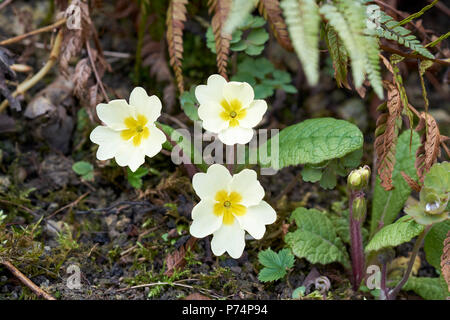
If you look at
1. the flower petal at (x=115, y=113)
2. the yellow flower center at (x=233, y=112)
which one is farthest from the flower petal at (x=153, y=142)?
the yellow flower center at (x=233, y=112)

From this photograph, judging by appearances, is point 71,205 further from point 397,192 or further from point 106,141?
point 397,192

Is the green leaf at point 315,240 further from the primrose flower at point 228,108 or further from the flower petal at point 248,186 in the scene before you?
the primrose flower at point 228,108

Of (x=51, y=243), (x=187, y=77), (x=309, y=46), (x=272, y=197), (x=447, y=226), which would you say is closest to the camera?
(x=309, y=46)

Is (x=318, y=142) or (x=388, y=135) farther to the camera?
(x=318, y=142)

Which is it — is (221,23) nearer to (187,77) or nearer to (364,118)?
(187,77)

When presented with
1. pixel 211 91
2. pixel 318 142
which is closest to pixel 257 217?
pixel 318 142

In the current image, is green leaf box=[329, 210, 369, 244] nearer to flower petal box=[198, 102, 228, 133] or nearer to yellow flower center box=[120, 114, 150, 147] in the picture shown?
flower petal box=[198, 102, 228, 133]

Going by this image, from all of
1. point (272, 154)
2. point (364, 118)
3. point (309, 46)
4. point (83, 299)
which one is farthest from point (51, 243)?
point (364, 118)
